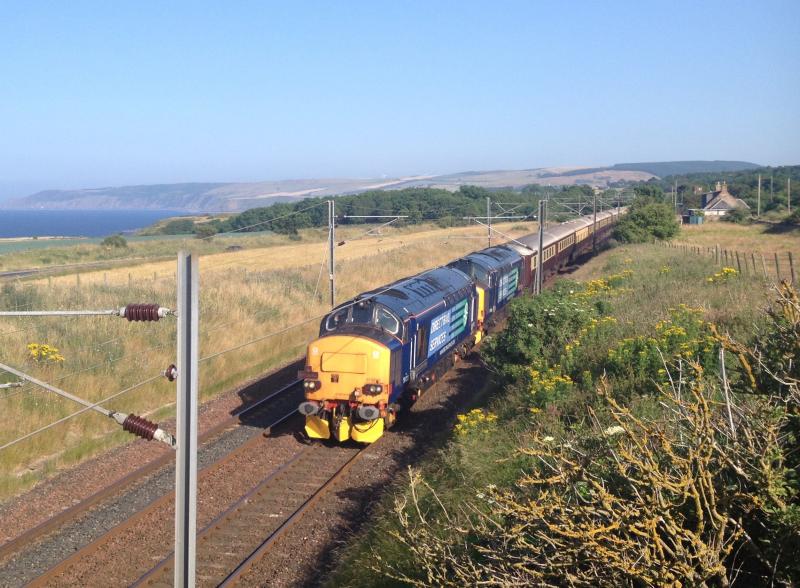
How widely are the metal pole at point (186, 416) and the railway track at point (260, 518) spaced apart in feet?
13.5

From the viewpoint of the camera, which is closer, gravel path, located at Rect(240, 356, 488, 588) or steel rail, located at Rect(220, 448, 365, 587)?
steel rail, located at Rect(220, 448, 365, 587)

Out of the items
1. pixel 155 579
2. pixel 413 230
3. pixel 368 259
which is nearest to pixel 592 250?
pixel 368 259

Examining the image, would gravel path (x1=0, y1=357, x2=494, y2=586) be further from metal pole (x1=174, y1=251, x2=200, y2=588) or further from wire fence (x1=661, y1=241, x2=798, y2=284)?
wire fence (x1=661, y1=241, x2=798, y2=284)

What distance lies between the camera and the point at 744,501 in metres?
4.80

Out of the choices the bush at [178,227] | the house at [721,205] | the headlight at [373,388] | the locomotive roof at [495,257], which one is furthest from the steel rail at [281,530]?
the house at [721,205]

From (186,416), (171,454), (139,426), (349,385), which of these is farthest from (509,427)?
(139,426)

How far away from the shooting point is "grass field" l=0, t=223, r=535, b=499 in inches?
582

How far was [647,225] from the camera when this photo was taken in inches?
2088

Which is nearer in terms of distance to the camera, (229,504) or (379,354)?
(229,504)

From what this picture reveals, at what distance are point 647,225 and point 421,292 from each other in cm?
3965

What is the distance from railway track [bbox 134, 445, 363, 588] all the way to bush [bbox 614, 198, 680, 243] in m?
41.5

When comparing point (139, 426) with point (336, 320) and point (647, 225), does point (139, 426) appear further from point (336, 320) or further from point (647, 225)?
point (647, 225)

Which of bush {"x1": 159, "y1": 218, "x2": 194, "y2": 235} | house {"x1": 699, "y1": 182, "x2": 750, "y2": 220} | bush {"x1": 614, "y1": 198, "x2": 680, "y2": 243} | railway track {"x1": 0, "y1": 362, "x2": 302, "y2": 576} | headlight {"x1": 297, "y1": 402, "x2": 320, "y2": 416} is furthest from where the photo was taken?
house {"x1": 699, "y1": 182, "x2": 750, "y2": 220}

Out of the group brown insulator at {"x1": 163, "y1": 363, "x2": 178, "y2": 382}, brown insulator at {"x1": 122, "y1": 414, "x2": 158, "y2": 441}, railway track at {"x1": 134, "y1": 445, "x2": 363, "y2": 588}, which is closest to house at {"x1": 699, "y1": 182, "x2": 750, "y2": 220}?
railway track at {"x1": 134, "y1": 445, "x2": 363, "y2": 588}
